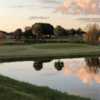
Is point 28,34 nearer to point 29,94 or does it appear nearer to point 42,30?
point 42,30

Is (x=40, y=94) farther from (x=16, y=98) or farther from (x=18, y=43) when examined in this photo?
(x=18, y=43)

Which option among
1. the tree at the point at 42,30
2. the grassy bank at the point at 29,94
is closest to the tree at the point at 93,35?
the tree at the point at 42,30

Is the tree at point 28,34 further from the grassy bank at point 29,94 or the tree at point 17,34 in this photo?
the grassy bank at point 29,94

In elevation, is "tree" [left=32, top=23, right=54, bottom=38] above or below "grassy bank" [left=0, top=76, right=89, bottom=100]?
below

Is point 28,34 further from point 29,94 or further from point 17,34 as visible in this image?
point 29,94

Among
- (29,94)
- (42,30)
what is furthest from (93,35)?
(29,94)

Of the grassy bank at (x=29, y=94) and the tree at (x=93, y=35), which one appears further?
the tree at (x=93, y=35)

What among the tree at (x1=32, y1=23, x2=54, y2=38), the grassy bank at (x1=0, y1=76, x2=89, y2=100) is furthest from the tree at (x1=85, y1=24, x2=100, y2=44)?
the grassy bank at (x1=0, y1=76, x2=89, y2=100)

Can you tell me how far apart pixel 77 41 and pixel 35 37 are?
1037 centimetres

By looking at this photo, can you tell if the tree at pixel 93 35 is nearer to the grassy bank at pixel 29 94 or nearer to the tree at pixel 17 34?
the tree at pixel 17 34

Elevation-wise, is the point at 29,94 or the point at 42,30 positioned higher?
the point at 29,94

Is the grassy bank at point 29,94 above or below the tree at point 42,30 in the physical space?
above

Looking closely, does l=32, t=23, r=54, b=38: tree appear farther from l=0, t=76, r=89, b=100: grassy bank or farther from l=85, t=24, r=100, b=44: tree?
l=0, t=76, r=89, b=100: grassy bank

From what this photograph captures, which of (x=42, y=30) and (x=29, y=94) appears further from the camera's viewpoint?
(x=42, y=30)
